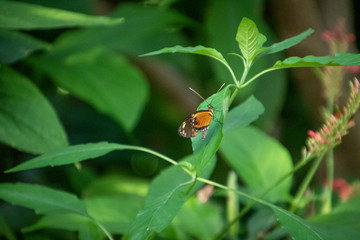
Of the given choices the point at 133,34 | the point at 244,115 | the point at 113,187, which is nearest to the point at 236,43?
the point at 133,34

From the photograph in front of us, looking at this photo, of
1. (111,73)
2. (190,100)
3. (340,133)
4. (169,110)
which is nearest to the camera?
(340,133)

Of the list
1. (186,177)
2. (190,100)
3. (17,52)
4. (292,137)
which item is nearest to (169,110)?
(190,100)

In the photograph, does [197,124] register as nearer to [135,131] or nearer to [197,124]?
[197,124]

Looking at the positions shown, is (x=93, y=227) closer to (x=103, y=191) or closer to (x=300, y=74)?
(x=103, y=191)

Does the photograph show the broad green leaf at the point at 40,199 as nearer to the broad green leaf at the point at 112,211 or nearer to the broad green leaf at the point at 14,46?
the broad green leaf at the point at 112,211

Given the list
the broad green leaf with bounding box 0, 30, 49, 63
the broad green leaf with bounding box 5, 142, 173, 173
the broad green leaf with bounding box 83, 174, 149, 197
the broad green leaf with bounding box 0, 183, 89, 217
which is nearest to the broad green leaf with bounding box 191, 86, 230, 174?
the broad green leaf with bounding box 5, 142, 173, 173
